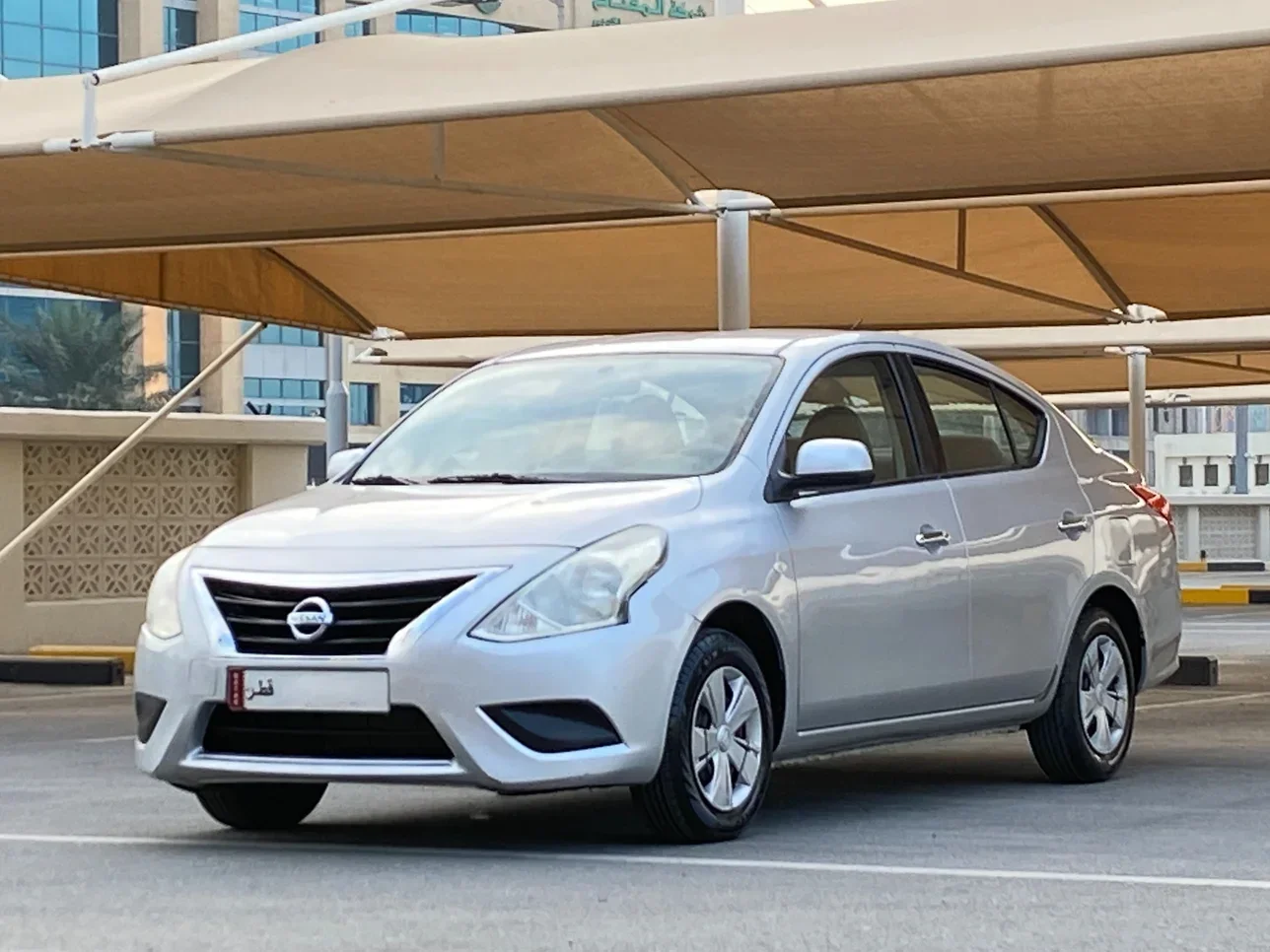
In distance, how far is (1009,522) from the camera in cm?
960

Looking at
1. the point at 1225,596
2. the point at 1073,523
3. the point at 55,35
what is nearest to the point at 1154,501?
the point at 1073,523

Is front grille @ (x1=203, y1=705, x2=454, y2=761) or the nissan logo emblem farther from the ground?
the nissan logo emblem

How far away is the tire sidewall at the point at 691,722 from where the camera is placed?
777 cm

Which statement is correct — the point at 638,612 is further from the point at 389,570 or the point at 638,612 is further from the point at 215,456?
the point at 215,456

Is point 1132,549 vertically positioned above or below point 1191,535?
above

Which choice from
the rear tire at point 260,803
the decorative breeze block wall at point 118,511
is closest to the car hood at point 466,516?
the rear tire at point 260,803

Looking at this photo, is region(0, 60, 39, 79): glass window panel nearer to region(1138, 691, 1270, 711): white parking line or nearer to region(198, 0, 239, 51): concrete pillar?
region(198, 0, 239, 51): concrete pillar

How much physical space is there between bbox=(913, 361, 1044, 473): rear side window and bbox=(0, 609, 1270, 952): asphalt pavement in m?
1.20

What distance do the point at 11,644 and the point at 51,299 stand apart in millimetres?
54456

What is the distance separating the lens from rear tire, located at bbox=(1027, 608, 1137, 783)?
9844 mm

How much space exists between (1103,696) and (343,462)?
3.02 m

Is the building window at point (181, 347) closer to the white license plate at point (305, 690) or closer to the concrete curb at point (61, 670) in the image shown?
the concrete curb at point (61, 670)

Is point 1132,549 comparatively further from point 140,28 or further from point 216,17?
point 216,17

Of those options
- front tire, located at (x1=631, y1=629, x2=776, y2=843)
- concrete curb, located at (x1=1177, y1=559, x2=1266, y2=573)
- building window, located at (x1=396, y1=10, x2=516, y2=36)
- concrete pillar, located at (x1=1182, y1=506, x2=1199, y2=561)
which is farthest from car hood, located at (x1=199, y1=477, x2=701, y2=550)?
building window, located at (x1=396, y1=10, x2=516, y2=36)
